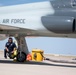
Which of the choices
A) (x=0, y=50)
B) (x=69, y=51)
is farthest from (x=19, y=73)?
(x=0, y=50)

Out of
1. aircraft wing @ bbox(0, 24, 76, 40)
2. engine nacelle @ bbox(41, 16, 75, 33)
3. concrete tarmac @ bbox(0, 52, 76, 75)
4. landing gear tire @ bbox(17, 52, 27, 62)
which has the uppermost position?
engine nacelle @ bbox(41, 16, 75, 33)

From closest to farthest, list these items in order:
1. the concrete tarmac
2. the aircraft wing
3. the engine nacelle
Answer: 1. the concrete tarmac
2. the engine nacelle
3. the aircraft wing

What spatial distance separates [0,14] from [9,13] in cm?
46

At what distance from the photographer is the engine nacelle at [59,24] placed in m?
10.7

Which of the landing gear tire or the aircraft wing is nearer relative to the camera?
the aircraft wing

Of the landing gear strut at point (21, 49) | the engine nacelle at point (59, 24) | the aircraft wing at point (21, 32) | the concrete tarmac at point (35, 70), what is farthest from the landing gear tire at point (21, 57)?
the engine nacelle at point (59, 24)

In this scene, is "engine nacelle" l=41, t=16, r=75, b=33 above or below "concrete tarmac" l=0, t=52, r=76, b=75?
above

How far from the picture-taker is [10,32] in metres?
12.9

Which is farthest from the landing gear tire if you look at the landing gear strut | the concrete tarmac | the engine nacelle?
the engine nacelle

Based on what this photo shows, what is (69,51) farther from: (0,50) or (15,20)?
(15,20)

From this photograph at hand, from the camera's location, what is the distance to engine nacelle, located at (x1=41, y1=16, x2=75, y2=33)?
10.7 metres

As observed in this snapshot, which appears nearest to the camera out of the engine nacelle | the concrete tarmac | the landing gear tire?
the concrete tarmac

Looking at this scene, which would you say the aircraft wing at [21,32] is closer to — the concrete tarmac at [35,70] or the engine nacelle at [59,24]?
the engine nacelle at [59,24]

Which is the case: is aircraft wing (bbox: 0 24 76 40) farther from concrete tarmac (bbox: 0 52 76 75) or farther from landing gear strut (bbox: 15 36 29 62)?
concrete tarmac (bbox: 0 52 76 75)
